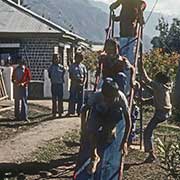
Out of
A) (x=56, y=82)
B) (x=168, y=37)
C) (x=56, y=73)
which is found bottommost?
(x=56, y=82)

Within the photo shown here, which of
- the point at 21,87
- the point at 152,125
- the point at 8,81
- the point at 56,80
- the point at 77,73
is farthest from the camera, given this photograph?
the point at 8,81

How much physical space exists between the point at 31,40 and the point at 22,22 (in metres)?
1.14

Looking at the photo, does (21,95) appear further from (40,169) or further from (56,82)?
(40,169)

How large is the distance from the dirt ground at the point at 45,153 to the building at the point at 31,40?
401 inches

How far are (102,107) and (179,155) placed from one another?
3.68 metres

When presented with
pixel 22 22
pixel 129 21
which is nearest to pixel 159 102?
pixel 129 21

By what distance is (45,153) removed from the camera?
11766 millimetres

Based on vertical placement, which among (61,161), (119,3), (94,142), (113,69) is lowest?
(61,161)

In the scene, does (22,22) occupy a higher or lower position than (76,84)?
higher

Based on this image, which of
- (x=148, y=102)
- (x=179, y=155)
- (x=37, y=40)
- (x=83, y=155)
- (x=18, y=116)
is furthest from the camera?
(x=37, y=40)

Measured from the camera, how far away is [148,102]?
39.2 feet

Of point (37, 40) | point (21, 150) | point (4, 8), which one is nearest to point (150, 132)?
point (21, 150)

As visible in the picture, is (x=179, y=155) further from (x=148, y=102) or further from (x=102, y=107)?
(x=148, y=102)

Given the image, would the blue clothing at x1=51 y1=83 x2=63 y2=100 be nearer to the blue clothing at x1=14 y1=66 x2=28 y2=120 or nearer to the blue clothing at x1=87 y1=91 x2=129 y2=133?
the blue clothing at x1=14 y1=66 x2=28 y2=120
